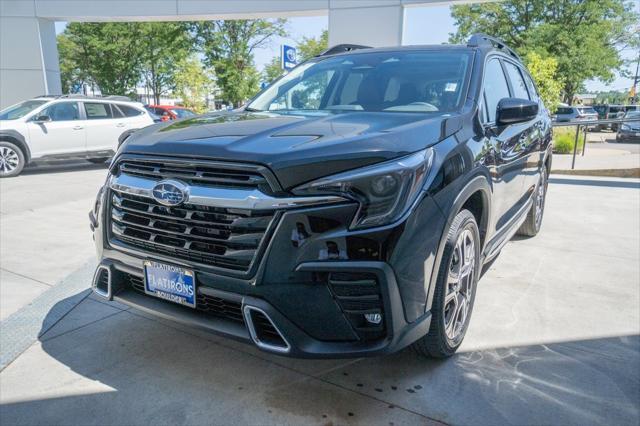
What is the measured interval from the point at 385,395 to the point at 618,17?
3807 cm

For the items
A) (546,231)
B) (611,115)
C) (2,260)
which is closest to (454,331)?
(546,231)

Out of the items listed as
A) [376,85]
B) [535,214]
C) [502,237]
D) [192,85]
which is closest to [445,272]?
[502,237]

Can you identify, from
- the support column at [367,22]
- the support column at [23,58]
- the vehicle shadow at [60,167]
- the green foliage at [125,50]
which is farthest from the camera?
the green foliage at [125,50]

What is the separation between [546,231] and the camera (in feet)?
18.9

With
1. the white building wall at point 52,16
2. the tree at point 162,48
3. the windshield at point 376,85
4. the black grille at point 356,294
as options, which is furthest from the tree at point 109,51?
the black grille at point 356,294

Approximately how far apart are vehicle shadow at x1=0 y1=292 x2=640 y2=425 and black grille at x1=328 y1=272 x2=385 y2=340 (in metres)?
0.59

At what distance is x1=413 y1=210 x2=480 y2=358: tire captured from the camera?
8.09 ft

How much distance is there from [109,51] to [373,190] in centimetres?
3397

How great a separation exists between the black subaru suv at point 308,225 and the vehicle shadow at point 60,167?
9318mm

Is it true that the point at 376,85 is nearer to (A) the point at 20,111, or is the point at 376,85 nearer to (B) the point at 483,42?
(B) the point at 483,42

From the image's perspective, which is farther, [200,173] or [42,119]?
[42,119]

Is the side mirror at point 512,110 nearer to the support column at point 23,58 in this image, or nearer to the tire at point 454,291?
the tire at point 454,291

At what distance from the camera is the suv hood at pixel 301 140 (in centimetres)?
210

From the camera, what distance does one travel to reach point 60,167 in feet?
38.8
